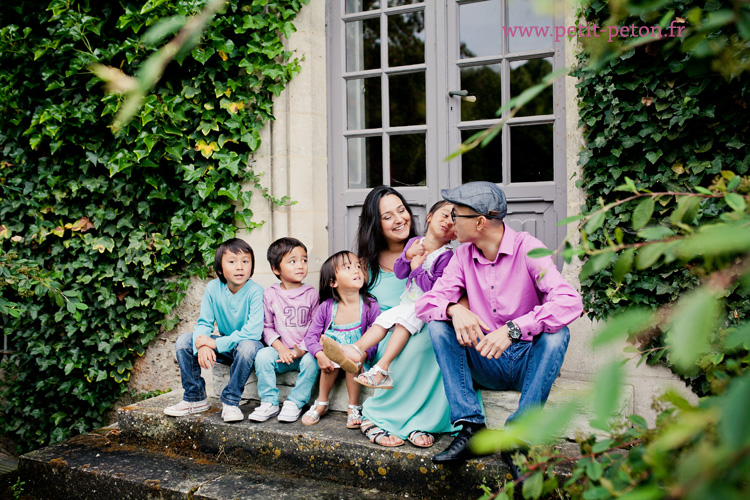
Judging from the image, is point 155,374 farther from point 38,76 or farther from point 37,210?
point 38,76

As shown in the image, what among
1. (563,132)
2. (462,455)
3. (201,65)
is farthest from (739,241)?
(201,65)

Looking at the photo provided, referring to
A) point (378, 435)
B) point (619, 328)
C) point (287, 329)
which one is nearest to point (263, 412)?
point (287, 329)

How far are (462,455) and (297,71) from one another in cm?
266

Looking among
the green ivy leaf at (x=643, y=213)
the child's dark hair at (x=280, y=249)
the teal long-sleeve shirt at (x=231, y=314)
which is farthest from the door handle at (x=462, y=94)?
the green ivy leaf at (x=643, y=213)

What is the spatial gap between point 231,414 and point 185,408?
358 millimetres

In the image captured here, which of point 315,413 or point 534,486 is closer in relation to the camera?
point 534,486

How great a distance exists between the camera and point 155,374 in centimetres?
435

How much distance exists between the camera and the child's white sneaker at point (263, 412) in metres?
3.17

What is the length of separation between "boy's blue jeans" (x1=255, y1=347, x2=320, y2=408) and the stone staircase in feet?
0.49

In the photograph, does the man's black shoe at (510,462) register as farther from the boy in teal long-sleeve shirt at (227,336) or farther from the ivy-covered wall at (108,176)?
the ivy-covered wall at (108,176)

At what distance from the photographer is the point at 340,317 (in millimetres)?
3225

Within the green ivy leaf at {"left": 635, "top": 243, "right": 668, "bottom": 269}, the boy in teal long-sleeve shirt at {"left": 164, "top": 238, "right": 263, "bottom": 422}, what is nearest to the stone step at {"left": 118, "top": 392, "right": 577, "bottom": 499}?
the boy in teal long-sleeve shirt at {"left": 164, "top": 238, "right": 263, "bottom": 422}

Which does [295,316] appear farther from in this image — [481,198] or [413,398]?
[481,198]

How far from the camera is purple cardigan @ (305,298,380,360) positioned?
3.21m
